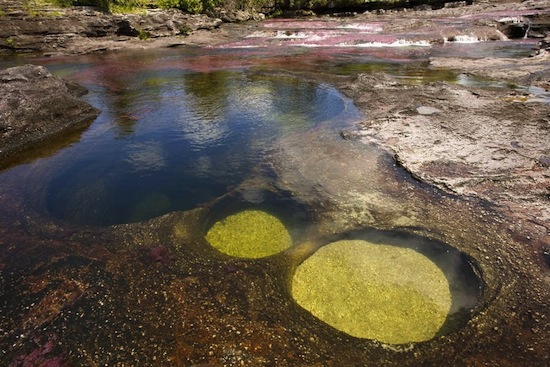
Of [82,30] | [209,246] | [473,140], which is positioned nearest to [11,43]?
[82,30]

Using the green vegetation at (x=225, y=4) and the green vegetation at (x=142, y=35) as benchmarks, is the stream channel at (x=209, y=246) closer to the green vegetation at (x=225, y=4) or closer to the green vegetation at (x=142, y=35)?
the green vegetation at (x=142, y=35)

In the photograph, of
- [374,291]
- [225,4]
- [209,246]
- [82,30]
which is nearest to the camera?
[374,291]

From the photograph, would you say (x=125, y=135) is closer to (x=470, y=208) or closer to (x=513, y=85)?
(x=470, y=208)

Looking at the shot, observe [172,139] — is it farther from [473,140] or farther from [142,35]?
[142,35]

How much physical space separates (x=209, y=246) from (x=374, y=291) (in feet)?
12.1

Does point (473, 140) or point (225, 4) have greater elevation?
point (225, 4)

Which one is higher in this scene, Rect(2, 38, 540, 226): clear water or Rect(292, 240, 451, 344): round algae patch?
Rect(2, 38, 540, 226): clear water

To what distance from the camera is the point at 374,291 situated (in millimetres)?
6352

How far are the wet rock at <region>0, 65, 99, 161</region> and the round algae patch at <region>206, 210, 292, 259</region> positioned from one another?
9.83 meters

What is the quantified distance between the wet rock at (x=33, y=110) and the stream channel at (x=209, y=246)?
3.65 ft

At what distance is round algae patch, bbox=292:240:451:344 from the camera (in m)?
5.68

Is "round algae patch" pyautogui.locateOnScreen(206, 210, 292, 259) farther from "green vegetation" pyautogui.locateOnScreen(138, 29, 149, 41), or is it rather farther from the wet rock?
A: "green vegetation" pyautogui.locateOnScreen(138, 29, 149, 41)

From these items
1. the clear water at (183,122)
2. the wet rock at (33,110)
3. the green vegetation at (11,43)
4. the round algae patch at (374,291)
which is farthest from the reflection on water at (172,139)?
the green vegetation at (11,43)

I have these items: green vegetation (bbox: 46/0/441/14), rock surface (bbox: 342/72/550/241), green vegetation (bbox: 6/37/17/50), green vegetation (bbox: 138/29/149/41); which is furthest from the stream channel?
green vegetation (bbox: 46/0/441/14)
